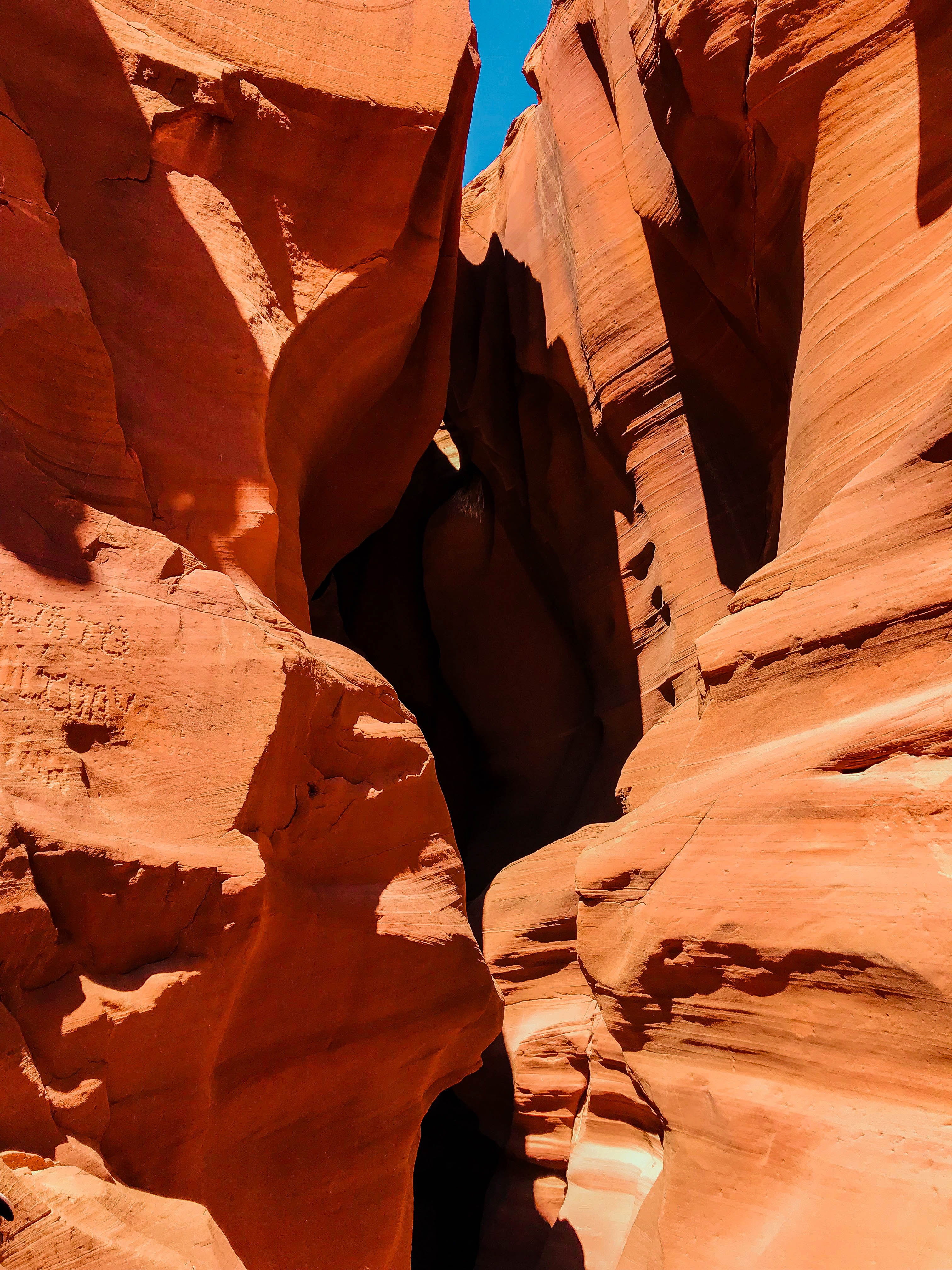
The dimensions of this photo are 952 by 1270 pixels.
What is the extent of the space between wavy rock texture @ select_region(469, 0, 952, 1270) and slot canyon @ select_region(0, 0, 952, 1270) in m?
0.02

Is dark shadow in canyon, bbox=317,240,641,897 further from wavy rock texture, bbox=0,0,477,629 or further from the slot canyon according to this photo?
wavy rock texture, bbox=0,0,477,629

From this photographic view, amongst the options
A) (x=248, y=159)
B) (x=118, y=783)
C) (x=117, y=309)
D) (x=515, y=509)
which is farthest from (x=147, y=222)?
(x=515, y=509)

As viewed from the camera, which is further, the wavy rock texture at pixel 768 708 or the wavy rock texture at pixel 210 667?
the wavy rock texture at pixel 768 708

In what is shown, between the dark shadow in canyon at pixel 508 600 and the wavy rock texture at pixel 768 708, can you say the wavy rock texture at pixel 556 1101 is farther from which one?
the dark shadow in canyon at pixel 508 600

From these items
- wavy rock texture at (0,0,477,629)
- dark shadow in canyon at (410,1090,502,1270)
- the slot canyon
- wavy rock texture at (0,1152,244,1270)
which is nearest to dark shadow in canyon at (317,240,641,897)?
the slot canyon

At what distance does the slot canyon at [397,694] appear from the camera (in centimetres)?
264

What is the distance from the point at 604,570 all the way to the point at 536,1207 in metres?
4.70

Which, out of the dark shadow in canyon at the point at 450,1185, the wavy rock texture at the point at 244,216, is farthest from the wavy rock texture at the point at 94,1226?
the dark shadow in canyon at the point at 450,1185

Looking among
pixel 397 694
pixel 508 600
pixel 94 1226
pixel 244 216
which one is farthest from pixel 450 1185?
pixel 244 216

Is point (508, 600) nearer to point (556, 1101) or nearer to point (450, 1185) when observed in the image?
point (556, 1101)

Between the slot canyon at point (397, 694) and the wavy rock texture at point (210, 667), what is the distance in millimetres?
18

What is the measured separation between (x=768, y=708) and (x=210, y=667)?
2.07 metres

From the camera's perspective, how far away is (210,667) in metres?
3.17

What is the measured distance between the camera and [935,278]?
3.77 metres
